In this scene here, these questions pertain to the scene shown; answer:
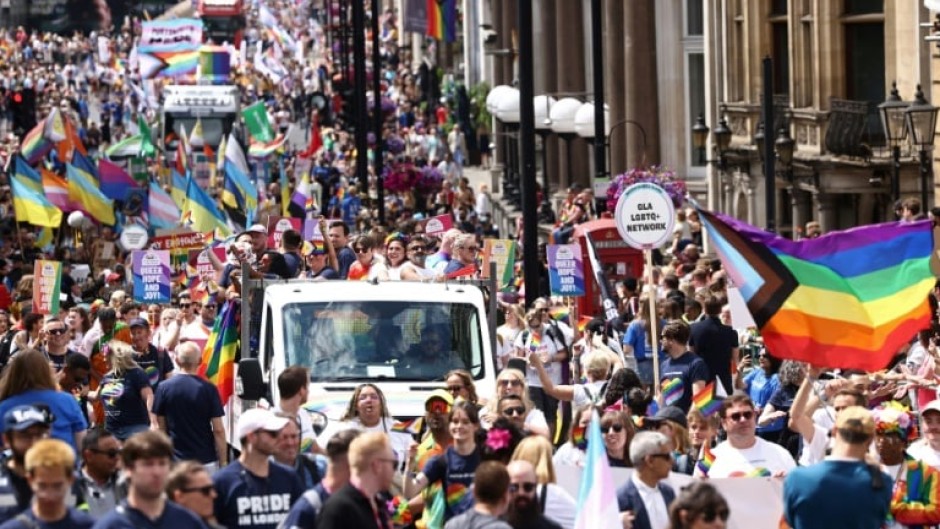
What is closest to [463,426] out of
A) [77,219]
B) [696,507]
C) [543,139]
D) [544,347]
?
[696,507]

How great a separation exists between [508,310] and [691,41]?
2342 centimetres

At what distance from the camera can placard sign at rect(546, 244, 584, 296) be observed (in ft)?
82.8

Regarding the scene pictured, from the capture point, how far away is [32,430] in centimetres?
Answer: 1268

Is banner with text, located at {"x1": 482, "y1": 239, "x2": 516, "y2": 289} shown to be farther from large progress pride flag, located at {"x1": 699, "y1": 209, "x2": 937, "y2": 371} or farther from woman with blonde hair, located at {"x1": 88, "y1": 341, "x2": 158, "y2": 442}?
large progress pride flag, located at {"x1": 699, "y1": 209, "x2": 937, "y2": 371}

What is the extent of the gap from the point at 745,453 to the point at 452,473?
1.58 meters

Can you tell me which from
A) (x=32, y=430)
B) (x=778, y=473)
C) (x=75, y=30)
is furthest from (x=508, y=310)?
(x=75, y=30)

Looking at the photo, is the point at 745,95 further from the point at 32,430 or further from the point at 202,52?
the point at 202,52

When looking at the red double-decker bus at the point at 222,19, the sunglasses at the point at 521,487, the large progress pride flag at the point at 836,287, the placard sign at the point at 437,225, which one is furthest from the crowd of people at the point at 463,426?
the red double-decker bus at the point at 222,19

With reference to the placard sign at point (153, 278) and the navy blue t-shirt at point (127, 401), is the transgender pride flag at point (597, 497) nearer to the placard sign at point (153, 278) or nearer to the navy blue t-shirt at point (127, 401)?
the navy blue t-shirt at point (127, 401)

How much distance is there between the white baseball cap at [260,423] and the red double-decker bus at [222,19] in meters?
94.7

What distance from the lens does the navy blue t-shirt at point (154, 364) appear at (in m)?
19.6

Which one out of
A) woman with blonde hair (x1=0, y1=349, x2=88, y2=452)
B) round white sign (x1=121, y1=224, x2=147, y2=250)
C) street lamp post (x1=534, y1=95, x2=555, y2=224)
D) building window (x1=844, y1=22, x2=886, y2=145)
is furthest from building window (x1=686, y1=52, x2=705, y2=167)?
woman with blonde hair (x1=0, y1=349, x2=88, y2=452)

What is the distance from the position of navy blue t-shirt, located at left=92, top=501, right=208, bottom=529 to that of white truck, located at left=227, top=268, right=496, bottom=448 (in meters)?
6.54

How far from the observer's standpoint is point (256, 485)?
1247cm
